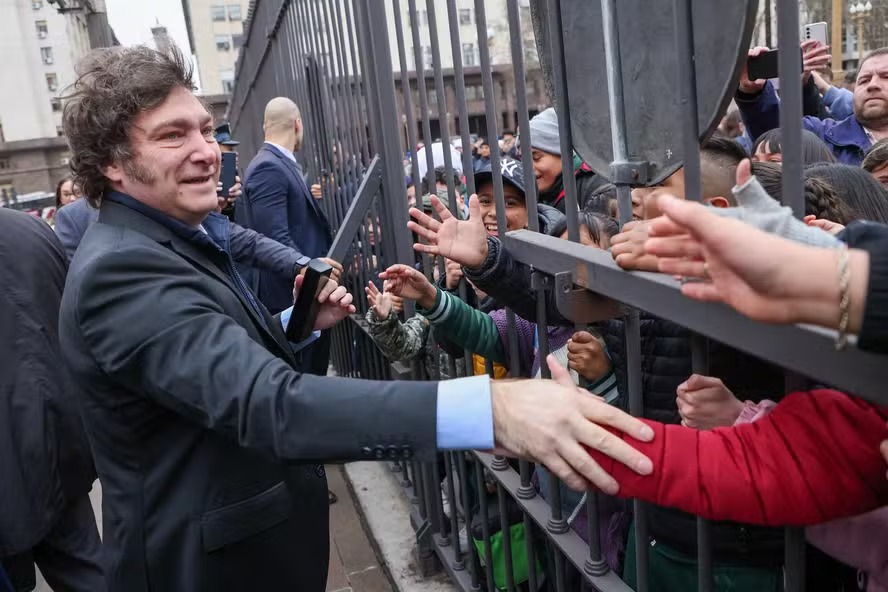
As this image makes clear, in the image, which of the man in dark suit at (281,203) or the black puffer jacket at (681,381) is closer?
the black puffer jacket at (681,381)

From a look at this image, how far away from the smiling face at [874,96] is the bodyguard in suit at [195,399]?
3.10 m

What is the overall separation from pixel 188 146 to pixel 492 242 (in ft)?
2.74

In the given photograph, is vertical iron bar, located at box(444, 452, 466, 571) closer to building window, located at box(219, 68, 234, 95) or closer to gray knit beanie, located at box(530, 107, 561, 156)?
gray knit beanie, located at box(530, 107, 561, 156)

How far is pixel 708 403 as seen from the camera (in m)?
1.28

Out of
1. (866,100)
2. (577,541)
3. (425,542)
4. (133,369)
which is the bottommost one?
(425,542)

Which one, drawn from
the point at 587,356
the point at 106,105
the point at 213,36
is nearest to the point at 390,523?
the point at 587,356

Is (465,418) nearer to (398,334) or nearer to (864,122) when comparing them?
(398,334)

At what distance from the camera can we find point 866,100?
3.64m

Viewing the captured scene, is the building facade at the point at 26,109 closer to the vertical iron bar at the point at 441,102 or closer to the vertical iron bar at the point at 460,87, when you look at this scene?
the vertical iron bar at the point at 441,102

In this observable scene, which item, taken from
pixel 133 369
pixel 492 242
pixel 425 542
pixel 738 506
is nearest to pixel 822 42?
pixel 492 242

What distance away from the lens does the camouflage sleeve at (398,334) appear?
2682 millimetres

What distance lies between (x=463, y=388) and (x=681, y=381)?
19.8 inches

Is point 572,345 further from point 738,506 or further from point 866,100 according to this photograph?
point 866,100

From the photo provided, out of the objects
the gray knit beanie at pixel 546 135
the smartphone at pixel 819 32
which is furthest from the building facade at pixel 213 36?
the gray knit beanie at pixel 546 135
